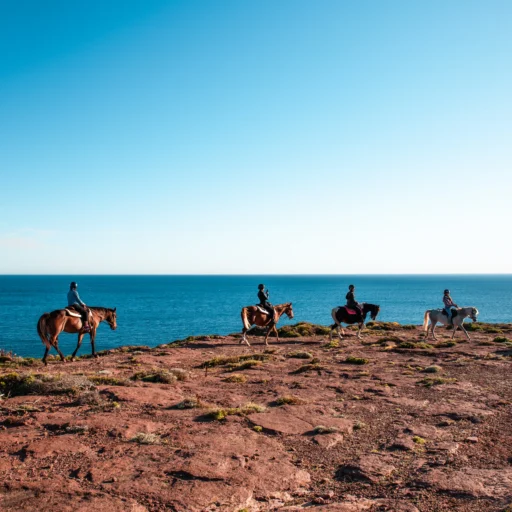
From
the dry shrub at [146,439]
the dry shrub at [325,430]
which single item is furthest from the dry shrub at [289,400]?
the dry shrub at [146,439]

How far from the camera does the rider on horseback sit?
25.4m

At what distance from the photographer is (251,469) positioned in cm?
820

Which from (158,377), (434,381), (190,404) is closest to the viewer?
(190,404)

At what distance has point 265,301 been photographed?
25.8 metres

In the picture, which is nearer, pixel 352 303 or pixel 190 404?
pixel 190 404

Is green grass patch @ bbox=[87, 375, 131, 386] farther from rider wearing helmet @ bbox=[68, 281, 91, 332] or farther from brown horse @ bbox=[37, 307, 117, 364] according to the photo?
rider wearing helmet @ bbox=[68, 281, 91, 332]

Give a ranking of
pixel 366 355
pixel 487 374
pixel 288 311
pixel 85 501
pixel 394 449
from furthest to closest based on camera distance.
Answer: pixel 288 311
pixel 366 355
pixel 487 374
pixel 394 449
pixel 85 501

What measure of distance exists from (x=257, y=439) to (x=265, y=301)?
53.0 feet

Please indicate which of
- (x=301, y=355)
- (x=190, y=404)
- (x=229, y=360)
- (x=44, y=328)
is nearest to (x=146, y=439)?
(x=190, y=404)

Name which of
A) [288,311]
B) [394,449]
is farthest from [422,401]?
[288,311]

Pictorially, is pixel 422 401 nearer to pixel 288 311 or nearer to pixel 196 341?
pixel 288 311

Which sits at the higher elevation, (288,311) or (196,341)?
(288,311)

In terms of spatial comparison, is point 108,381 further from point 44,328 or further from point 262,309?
point 262,309

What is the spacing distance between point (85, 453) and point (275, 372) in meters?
10.1
